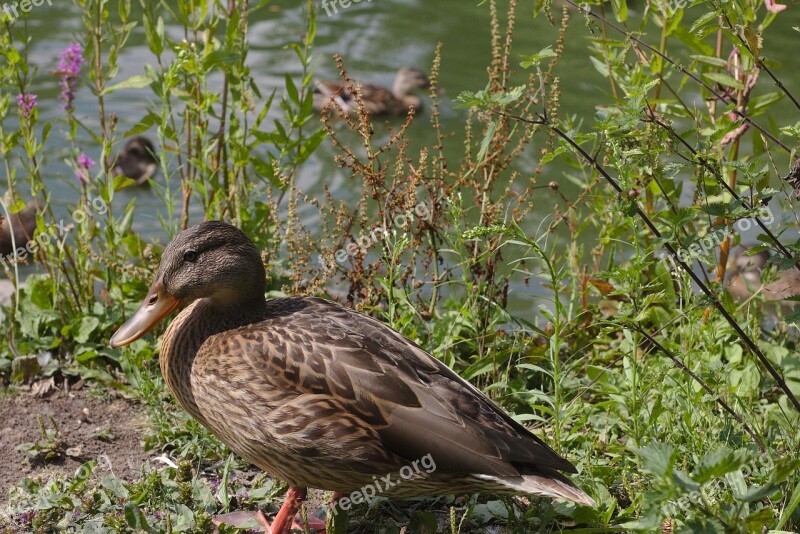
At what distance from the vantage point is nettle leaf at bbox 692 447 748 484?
2.56 meters

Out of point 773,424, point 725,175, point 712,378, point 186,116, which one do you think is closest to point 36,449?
point 186,116

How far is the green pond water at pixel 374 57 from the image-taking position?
7.83 meters

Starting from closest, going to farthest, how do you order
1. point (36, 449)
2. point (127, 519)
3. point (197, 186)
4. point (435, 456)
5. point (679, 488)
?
point (679, 488), point (435, 456), point (127, 519), point (36, 449), point (197, 186)

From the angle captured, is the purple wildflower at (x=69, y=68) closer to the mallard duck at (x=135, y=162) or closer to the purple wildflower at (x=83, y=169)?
the purple wildflower at (x=83, y=169)

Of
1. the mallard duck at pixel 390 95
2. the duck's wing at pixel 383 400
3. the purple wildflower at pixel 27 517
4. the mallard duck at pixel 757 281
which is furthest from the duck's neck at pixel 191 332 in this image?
the mallard duck at pixel 390 95

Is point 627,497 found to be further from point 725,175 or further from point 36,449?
point 36,449

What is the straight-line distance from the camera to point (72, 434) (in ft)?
14.7

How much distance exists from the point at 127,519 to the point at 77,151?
7.12 feet

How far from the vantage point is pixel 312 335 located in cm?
375

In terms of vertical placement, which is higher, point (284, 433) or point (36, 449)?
point (284, 433)

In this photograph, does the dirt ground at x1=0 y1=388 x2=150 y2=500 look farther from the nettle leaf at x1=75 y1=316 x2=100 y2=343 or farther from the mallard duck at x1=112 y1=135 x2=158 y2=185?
the mallard duck at x1=112 y1=135 x2=158 y2=185

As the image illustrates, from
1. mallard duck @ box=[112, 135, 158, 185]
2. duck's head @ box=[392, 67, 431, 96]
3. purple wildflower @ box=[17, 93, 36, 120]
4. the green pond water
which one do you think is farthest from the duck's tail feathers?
duck's head @ box=[392, 67, 431, 96]

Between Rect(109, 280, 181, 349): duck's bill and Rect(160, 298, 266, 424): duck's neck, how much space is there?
71mm

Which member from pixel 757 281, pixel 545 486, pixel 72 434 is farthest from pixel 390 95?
pixel 545 486
